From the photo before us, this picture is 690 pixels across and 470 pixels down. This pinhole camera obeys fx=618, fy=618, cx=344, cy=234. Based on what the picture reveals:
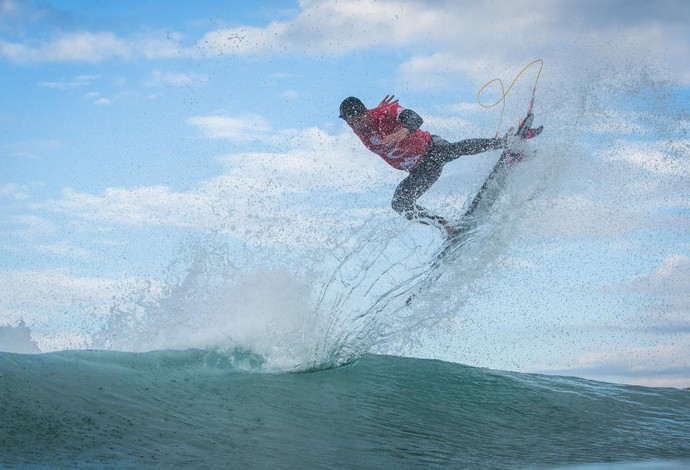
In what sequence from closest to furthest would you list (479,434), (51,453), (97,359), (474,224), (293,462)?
(51,453)
(293,462)
(479,434)
(97,359)
(474,224)

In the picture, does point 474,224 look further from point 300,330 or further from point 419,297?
point 300,330

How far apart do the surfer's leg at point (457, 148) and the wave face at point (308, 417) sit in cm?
261

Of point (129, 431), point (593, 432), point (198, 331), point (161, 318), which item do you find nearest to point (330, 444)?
point (129, 431)

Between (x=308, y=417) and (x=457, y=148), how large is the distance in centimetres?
373

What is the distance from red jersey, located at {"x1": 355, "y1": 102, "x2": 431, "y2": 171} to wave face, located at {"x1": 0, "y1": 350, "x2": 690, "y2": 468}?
97.9 inches

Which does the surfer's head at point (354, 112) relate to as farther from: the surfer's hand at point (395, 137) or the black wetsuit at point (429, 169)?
the black wetsuit at point (429, 169)

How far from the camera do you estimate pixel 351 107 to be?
6.94 meters

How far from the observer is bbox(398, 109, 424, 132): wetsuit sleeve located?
22.4ft

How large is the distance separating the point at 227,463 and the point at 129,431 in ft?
2.80

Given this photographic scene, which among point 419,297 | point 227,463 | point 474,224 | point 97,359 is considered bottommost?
point 227,463

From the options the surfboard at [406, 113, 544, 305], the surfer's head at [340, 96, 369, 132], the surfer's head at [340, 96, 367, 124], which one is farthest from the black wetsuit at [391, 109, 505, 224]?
the surfer's head at [340, 96, 367, 124]

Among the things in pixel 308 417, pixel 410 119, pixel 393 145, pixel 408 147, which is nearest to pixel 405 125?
pixel 410 119

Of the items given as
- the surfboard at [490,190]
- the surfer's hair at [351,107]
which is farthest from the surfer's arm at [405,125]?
the surfboard at [490,190]

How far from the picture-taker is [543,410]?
636 centimetres
